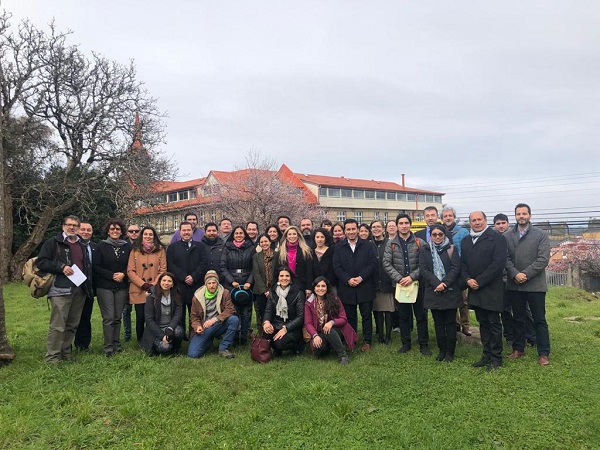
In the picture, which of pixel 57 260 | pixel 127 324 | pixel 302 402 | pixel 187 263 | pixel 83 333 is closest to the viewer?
pixel 302 402

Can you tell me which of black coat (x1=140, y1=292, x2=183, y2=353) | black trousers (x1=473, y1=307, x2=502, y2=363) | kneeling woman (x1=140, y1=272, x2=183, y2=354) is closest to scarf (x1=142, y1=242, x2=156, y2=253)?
kneeling woman (x1=140, y1=272, x2=183, y2=354)

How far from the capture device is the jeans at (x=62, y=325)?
18.4 feet

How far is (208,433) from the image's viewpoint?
12.3ft

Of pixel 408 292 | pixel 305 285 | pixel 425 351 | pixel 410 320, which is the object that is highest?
pixel 305 285

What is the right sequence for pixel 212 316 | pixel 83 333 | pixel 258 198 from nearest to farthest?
pixel 212 316, pixel 83 333, pixel 258 198

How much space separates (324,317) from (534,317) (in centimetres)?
280

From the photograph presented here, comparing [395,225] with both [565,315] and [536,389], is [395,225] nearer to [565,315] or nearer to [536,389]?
[536,389]

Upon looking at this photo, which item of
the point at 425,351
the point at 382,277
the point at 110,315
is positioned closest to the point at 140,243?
the point at 110,315

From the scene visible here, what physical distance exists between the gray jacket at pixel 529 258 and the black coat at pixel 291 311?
2913 millimetres

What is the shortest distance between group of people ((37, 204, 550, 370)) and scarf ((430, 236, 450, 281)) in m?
0.02

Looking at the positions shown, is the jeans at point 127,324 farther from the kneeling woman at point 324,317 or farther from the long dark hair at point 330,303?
the long dark hair at point 330,303

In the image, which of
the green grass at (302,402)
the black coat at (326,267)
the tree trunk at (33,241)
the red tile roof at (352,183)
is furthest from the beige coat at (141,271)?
the red tile roof at (352,183)

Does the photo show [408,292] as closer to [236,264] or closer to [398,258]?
[398,258]

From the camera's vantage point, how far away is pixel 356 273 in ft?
20.9
